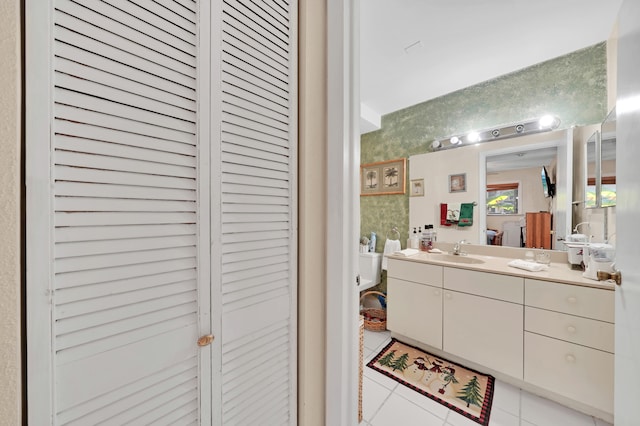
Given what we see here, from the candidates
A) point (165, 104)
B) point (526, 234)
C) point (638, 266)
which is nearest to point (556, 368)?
point (526, 234)

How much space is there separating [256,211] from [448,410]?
171 centimetres

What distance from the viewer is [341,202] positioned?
0.90 m

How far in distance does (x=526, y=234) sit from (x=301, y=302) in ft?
6.78

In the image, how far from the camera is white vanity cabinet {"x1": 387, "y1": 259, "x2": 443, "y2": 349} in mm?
1891

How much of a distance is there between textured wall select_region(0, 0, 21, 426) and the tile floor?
5.10ft

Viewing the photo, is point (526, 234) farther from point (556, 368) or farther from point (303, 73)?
point (303, 73)

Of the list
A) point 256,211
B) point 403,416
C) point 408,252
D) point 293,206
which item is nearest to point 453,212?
point 408,252

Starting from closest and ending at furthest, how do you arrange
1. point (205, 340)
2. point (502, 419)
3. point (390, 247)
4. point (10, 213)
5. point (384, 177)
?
point (10, 213) < point (205, 340) < point (502, 419) < point (390, 247) < point (384, 177)

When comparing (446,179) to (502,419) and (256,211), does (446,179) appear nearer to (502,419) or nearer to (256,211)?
(502,419)

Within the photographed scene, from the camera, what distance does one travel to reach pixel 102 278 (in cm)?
49

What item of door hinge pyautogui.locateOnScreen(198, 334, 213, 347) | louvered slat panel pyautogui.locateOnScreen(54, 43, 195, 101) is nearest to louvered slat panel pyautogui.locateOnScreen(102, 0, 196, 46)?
louvered slat panel pyautogui.locateOnScreen(54, 43, 195, 101)

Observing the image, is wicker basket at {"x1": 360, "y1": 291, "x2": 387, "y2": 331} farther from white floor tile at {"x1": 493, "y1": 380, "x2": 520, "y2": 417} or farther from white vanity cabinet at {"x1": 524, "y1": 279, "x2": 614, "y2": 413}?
white vanity cabinet at {"x1": 524, "y1": 279, "x2": 614, "y2": 413}

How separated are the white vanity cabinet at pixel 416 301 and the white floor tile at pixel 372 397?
567 millimetres

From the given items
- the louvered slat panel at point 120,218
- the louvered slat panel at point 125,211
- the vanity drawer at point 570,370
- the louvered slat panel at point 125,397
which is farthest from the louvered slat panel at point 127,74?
the vanity drawer at point 570,370
